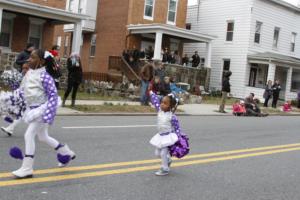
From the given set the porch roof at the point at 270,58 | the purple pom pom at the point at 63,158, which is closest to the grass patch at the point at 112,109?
the purple pom pom at the point at 63,158

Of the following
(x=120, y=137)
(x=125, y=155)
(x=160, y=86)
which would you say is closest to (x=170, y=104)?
(x=125, y=155)

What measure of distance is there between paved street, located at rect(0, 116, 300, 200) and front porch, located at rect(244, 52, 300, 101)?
76.5 ft

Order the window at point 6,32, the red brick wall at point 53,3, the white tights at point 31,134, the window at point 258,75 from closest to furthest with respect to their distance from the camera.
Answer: the white tights at point 31,134 < the window at point 6,32 < the red brick wall at point 53,3 < the window at point 258,75

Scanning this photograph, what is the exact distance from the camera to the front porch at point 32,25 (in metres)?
25.6

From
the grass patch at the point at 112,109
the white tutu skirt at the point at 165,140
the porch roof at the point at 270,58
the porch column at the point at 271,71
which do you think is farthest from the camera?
the porch column at the point at 271,71

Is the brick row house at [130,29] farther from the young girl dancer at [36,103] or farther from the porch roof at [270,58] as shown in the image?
the young girl dancer at [36,103]

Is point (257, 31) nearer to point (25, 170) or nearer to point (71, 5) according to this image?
point (71, 5)

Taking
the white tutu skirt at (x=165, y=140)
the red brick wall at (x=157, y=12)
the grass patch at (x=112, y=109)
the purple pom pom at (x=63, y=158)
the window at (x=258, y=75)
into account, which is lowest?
the grass patch at (x=112, y=109)

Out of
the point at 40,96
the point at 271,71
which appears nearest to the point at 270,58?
the point at 271,71

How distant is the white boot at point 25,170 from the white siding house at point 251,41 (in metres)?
30.4

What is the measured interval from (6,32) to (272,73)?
59.7 ft

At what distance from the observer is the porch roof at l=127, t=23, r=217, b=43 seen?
30391 millimetres

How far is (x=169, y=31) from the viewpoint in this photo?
3102 cm

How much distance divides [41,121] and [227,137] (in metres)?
7.15
